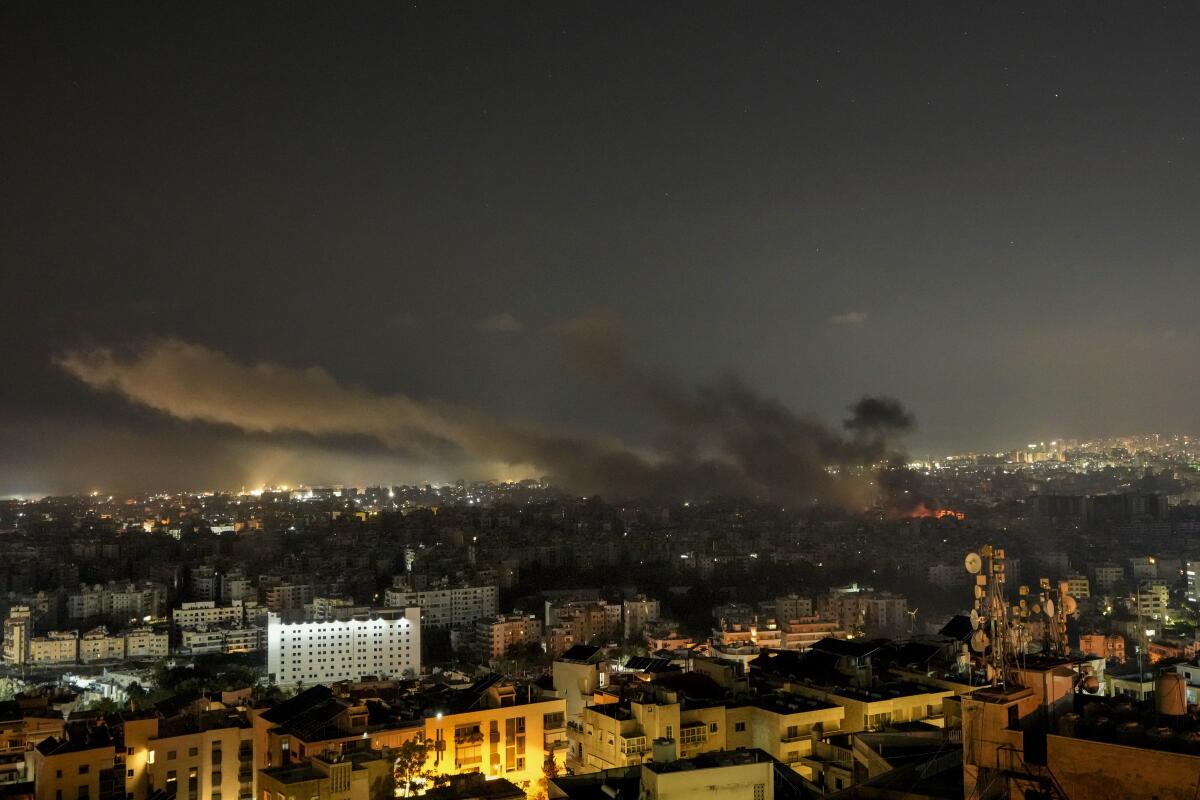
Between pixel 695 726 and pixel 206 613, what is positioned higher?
pixel 695 726

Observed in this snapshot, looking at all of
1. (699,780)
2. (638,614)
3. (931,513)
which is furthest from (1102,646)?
(931,513)

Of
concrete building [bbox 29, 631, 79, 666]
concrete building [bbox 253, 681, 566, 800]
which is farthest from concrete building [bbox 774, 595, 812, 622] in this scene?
concrete building [bbox 29, 631, 79, 666]

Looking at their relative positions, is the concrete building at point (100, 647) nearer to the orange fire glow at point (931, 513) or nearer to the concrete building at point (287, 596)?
the concrete building at point (287, 596)

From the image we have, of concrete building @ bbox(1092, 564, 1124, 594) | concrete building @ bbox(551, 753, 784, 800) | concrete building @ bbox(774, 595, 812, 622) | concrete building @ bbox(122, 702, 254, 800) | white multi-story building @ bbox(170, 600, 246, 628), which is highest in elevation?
concrete building @ bbox(551, 753, 784, 800)

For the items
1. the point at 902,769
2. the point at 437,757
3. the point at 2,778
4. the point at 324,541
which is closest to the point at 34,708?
the point at 2,778

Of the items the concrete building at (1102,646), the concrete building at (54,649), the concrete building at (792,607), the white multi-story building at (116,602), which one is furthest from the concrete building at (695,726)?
the white multi-story building at (116,602)

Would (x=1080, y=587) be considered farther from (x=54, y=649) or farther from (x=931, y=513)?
(x=54, y=649)

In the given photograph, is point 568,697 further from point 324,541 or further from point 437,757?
point 324,541

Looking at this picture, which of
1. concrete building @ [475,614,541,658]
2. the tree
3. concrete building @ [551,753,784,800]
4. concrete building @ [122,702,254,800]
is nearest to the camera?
concrete building @ [551,753,784,800]

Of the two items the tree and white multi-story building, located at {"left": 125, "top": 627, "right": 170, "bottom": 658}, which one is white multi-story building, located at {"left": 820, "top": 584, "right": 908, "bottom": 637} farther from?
the tree
